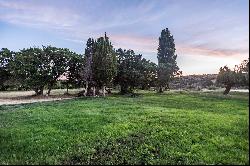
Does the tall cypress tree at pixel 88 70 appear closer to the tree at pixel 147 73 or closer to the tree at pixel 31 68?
the tree at pixel 31 68

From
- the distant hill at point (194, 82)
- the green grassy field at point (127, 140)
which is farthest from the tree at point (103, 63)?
the green grassy field at point (127, 140)

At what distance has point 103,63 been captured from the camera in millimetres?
55188

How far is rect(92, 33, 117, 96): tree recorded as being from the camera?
55156 millimetres

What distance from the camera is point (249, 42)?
27.6 ft

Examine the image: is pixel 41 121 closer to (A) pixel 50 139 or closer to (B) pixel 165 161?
(A) pixel 50 139

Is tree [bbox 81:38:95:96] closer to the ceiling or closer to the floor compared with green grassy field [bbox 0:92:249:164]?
closer to the ceiling

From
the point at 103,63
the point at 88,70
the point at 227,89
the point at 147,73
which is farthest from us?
the point at 147,73

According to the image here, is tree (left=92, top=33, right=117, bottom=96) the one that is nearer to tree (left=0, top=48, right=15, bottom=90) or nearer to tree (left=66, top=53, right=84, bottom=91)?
tree (left=66, top=53, right=84, bottom=91)

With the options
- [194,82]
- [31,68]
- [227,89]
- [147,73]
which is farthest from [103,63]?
[194,82]

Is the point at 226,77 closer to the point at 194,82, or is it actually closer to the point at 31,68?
the point at 194,82

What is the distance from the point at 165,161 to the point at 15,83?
163 ft

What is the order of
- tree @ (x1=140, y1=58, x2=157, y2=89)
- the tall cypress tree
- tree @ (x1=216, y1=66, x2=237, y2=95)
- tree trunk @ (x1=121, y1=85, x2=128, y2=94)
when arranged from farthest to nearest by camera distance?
tree @ (x1=140, y1=58, x2=157, y2=89), tree trunk @ (x1=121, y1=85, x2=128, y2=94), the tall cypress tree, tree @ (x1=216, y1=66, x2=237, y2=95)

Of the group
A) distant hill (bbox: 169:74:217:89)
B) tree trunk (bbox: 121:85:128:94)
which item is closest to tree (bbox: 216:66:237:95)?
distant hill (bbox: 169:74:217:89)

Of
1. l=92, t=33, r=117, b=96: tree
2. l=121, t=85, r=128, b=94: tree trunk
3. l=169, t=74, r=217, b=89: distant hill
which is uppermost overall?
l=92, t=33, r=117, b=96: tree
